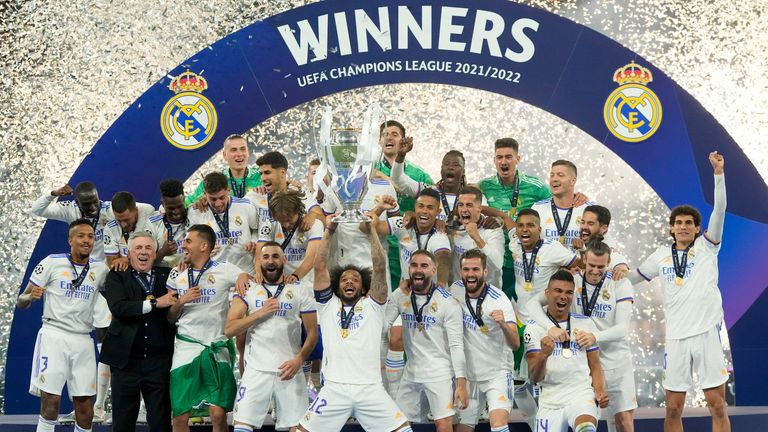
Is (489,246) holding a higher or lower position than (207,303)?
higher

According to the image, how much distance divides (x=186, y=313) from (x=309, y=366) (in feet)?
2.73

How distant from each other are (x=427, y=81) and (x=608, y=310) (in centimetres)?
228

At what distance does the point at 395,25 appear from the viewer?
7.85 meters

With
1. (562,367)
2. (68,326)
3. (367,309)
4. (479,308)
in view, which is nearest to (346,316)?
(367,309)

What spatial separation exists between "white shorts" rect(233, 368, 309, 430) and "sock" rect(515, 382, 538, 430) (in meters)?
1.38

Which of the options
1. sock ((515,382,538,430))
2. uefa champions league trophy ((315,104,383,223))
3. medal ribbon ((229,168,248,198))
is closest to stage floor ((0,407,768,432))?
sock ((515,382,538,430))

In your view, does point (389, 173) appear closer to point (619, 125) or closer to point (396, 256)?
point (396, 256)

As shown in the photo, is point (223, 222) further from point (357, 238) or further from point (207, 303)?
point (357, 238)

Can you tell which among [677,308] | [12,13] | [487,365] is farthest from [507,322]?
[12,13]

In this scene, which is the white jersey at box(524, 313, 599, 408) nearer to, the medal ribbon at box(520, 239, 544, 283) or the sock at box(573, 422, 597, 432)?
the sock at box(573, 422, 597, 432)

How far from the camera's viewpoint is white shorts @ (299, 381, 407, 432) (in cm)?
586

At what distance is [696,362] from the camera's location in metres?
6.71

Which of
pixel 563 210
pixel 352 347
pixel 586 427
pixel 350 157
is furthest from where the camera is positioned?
pixel 563 210

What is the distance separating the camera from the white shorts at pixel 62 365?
659cm
